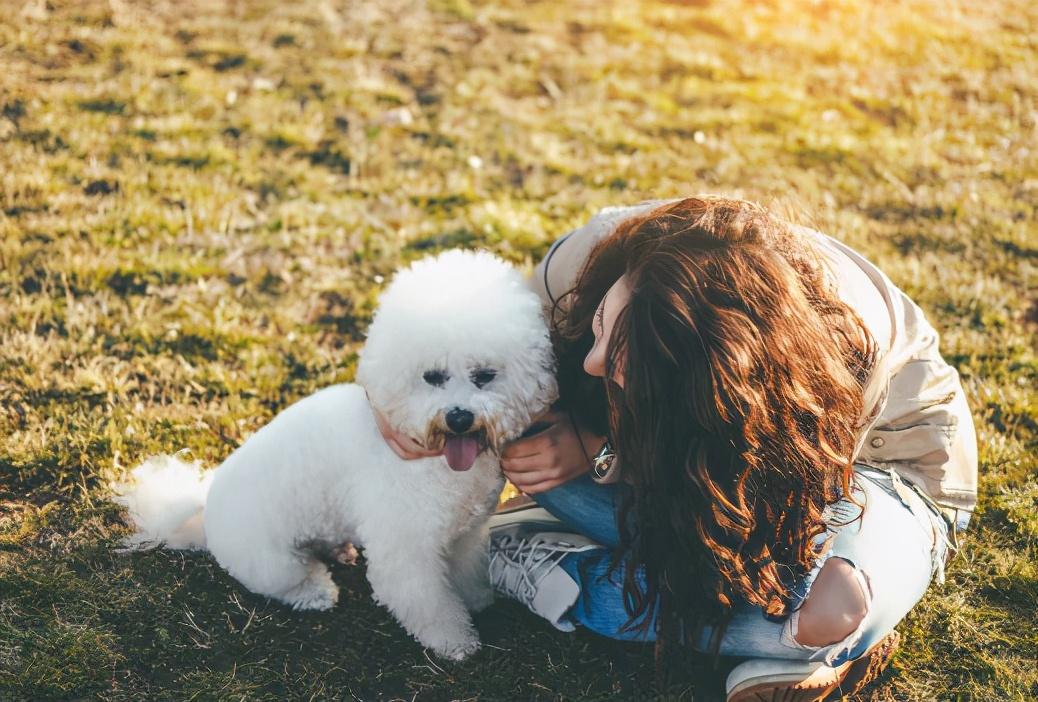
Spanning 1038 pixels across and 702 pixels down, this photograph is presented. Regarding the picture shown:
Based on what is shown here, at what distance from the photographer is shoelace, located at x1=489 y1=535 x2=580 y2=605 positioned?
2713mm

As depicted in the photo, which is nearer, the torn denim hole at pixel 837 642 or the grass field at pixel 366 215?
the torn denim hole at pixel 837 642

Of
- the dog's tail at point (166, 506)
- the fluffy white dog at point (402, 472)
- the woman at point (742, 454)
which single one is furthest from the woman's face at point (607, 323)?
the dog's tail at point (166, 506)

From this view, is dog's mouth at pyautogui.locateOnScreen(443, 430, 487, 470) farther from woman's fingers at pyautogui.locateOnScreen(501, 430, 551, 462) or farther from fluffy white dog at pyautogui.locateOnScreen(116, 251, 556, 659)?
woman's fingers at pyautogui.locateOnScreen(501, 430, 551, 462)

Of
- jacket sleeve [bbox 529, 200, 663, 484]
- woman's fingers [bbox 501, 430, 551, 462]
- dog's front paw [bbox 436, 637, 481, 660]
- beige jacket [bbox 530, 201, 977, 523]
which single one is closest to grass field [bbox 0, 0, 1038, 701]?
dog's front paw [bbox 436, 637, 481, 660]

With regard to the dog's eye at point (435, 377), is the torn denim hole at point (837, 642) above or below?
below

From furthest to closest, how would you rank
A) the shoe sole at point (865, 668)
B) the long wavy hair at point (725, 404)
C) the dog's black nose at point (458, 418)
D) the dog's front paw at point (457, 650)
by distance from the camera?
the dog's front paw at point (457, 650) → the shoe sole at point (865, 668) → the dog's black nose at point (458, 418) → the long wavy hair at point (725, 404)

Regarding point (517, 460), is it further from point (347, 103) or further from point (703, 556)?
point (347, 103)

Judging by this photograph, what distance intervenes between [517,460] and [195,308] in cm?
203

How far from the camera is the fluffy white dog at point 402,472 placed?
7.58 ft

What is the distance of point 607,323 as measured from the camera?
2.21 meters

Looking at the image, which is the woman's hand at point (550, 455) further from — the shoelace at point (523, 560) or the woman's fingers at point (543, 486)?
the shoelace at point (523, 560)

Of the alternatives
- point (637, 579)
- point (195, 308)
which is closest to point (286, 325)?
point (195, 308)

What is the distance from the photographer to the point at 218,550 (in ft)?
8.77

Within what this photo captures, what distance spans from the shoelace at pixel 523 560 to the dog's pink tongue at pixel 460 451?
1.62ft
